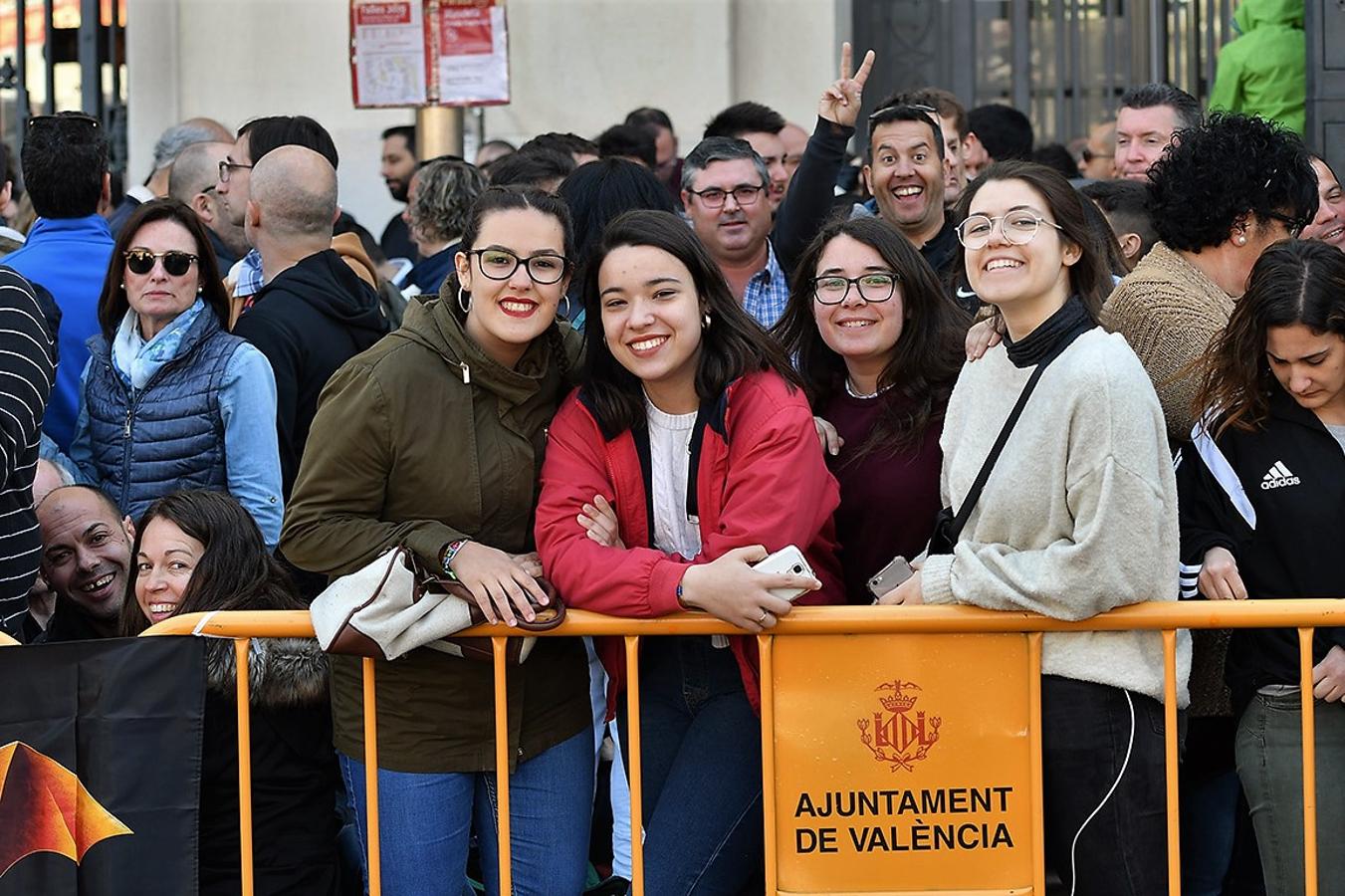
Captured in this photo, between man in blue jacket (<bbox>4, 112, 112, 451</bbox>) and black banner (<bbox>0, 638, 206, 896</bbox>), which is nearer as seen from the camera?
black banner (<bbox>0, 638, 206, 896</bbox>)

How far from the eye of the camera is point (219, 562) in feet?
14.9

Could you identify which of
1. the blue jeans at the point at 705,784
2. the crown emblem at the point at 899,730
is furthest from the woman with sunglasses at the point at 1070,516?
the blue jeans at the point at 705,784

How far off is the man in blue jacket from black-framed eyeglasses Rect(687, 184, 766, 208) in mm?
1940

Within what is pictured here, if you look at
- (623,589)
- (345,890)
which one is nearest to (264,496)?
(345,890)

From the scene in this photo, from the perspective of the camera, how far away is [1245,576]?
420 cm

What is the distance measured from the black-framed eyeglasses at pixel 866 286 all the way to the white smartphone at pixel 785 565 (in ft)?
2.61

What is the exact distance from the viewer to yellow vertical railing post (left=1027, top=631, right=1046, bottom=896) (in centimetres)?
396

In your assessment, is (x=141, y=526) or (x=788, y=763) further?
(x=141, y=526)

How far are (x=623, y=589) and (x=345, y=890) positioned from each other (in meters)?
1.40

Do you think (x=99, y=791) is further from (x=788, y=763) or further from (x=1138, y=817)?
(x=1138, y=817)

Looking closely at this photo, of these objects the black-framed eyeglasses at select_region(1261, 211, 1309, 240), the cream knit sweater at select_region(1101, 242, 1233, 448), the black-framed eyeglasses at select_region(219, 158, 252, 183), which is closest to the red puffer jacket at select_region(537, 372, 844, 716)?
the cream knit sweater at select_region(1101, 242, 1233, 448)

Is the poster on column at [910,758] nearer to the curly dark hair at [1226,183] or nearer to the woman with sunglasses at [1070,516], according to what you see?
the woman with sunglasses at [1070,516]

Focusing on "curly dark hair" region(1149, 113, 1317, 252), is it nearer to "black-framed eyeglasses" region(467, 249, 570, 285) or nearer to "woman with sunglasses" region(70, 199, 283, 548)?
"black-framed eyeglasses" region(467, 249, 570, 285)

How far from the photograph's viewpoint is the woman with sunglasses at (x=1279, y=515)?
4086 mm
